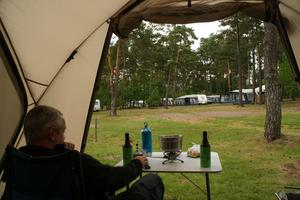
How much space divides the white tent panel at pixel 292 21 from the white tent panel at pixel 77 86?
5.73 ft

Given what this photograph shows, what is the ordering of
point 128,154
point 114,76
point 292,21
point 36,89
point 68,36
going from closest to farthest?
1. point 128,154
2. point 292,21
3. point 68,36
4. point 36,89
5. point 114,76

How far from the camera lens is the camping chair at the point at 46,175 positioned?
6.21 feet

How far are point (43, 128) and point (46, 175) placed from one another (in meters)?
0.27

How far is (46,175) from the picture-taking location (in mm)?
1940

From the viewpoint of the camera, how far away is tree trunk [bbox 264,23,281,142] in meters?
8.98

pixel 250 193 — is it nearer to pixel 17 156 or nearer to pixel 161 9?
pixel 161 9

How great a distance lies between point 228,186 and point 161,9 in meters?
3.03

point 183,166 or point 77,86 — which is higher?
point 77,86

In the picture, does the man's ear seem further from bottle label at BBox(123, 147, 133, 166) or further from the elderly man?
bottle label at BBox(123, 147, 133, 166)

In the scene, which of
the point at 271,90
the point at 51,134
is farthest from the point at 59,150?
the point at 271,90

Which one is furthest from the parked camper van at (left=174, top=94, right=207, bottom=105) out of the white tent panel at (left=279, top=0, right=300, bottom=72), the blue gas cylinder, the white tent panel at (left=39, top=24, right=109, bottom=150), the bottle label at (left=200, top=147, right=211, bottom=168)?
the bottle label at (left=200, top=147, right=211, bottom=168)

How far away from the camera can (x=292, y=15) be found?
3205 millimetres

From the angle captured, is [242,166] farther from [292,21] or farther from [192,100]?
[192,100]

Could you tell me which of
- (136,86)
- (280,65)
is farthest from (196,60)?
(280,65)
